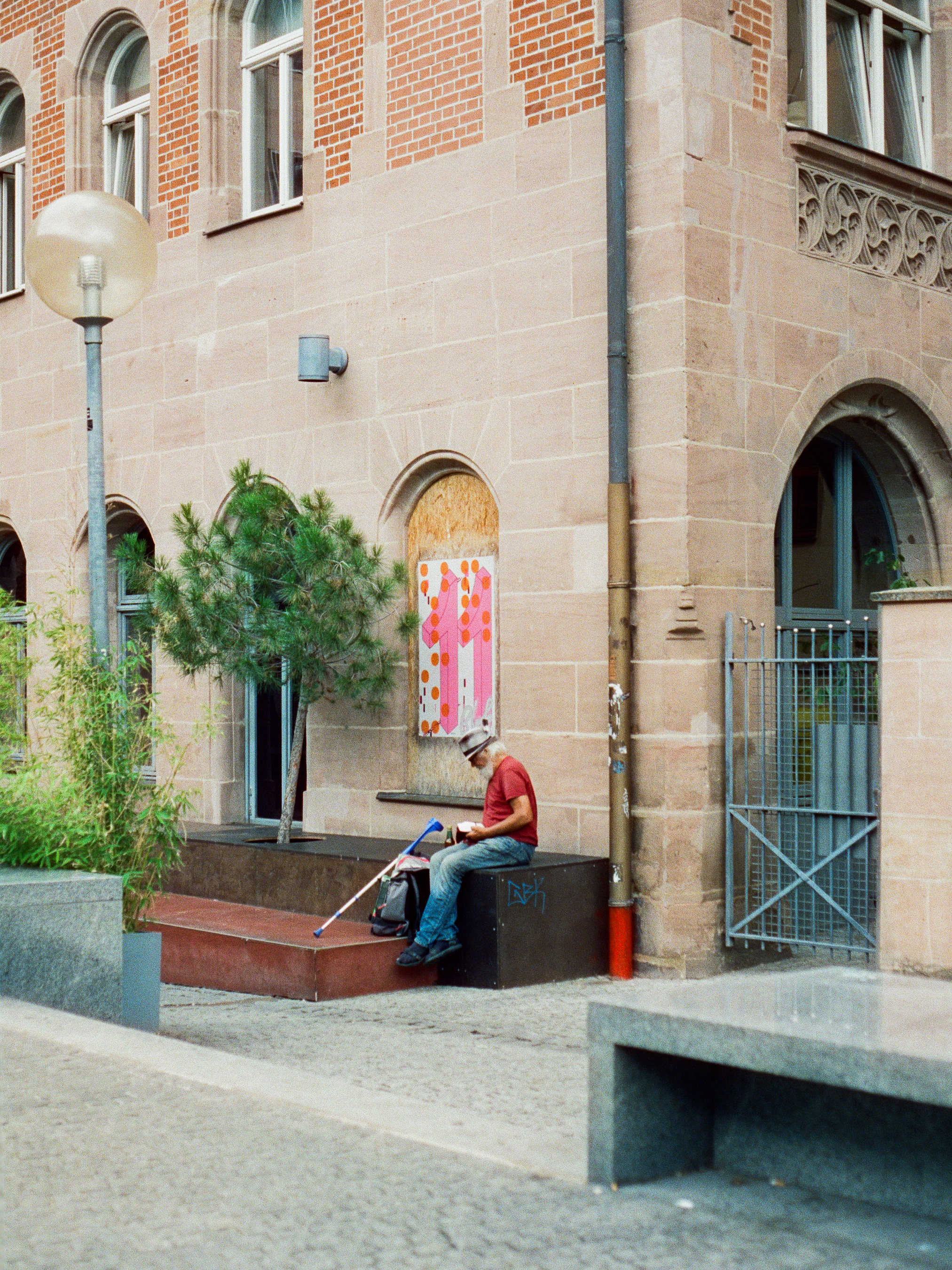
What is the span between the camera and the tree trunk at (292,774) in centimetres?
1176

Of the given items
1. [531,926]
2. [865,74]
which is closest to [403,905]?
[531,926]

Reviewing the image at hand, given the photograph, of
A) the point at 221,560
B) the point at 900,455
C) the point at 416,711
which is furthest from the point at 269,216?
the point at 900,455

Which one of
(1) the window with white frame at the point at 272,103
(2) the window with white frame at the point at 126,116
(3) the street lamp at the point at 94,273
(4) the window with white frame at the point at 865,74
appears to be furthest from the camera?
(2) the window with white frame at the point at 126,116

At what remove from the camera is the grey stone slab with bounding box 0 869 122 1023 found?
7.03 meters

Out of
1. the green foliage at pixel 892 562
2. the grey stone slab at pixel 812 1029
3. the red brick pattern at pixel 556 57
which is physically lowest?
the grey stone slab at pixel 812 1029

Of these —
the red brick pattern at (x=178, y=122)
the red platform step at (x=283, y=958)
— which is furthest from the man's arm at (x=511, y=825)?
the red brick pattern at (x=178, y=122)

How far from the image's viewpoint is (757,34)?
1088cm

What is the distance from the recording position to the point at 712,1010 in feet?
14.5

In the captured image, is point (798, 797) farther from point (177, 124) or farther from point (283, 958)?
point (177, 124)

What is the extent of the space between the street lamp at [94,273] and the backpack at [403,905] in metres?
2.73

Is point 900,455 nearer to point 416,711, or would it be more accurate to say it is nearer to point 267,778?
point 416,711

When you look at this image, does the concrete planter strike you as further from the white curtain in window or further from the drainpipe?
the white curtain in window

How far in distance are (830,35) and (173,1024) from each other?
8.17 m

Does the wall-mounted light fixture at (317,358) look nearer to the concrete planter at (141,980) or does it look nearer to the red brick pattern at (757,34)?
the red brick pattern at (757,34)
